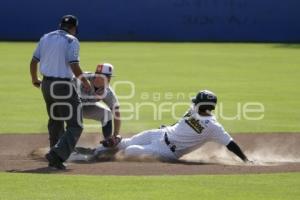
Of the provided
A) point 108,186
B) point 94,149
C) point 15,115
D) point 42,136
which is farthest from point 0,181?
point 15,115

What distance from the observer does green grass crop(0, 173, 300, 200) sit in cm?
888

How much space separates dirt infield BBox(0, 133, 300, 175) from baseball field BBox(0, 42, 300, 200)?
14 mm

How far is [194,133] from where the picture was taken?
11625mm

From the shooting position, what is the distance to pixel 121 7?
146 feet

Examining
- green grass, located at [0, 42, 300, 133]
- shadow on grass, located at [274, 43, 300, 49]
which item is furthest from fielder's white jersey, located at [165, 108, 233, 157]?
shadow on grass, located at [274, 43, 300, 49]

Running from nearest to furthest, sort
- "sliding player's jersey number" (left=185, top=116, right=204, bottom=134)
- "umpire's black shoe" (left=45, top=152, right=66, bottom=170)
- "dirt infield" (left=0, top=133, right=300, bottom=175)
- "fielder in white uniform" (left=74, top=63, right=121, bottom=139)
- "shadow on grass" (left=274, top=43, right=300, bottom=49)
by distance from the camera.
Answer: "dirt infield" (left=0, top=133, right=300, bottom=175), "umpire's black shoe" (left=45, top=152, right=66, bottom=170), "sliding player's jersey number" (left=185, top=116, right=204, bottom=134), "fielder in white uniform" (left=74, top=63, right=121, bottom=139), "shadow on grass" (left=274, top=43, right=300, bottom=49)

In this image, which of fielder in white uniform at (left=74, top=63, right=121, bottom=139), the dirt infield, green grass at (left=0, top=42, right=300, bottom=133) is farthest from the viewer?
green grass at (left=0, top=42, right=300, bottom=133)

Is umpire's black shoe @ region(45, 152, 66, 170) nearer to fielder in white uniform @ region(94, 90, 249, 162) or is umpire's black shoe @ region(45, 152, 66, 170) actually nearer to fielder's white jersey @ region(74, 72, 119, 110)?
fielder in white uniform @ region(94, 90, 249, 162)

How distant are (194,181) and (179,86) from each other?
13320 mm

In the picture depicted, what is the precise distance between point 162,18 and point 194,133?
33438 millimetres

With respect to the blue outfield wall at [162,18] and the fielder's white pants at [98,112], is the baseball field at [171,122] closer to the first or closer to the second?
the fielder's white pants at [98,112]

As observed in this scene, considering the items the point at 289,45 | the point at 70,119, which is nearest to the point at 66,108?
the point at 70,119

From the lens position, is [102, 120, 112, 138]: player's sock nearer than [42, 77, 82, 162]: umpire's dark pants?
No

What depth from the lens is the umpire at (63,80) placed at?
1086 centimetres
